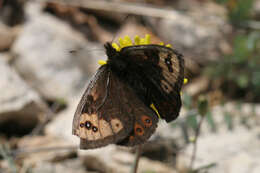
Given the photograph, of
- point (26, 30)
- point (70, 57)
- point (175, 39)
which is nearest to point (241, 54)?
point (175, 39)

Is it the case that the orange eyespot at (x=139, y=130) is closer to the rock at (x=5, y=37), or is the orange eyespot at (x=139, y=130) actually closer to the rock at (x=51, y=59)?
the rock at (x=51, y=59)

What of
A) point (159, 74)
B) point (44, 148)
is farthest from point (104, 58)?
point (159, 74)

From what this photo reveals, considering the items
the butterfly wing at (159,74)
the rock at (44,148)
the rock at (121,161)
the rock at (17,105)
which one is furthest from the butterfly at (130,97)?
the rock at (17,105)

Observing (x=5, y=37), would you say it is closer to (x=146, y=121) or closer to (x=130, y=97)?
(x=130, y=97)

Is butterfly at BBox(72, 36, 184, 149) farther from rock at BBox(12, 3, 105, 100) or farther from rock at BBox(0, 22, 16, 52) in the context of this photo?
rock at BBox(0, 22, 16, 52)

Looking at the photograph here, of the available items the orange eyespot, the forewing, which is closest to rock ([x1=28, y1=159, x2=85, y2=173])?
the forewing

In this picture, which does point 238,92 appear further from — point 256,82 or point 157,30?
point 157,30
